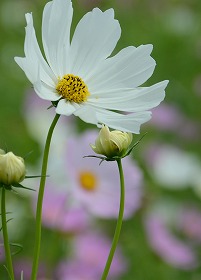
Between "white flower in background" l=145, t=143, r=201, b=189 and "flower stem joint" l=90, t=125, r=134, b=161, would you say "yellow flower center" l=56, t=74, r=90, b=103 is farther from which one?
"white flower in background" l=145, t=143, r=201, b=189

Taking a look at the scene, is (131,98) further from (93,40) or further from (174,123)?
(174,123)

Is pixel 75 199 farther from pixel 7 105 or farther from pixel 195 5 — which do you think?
pixel 195 5

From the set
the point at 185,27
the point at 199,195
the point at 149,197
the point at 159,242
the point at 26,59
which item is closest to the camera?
the point at 26,59

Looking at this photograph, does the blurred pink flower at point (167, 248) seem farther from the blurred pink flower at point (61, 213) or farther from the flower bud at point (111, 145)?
the flower bud at point (111, 145)

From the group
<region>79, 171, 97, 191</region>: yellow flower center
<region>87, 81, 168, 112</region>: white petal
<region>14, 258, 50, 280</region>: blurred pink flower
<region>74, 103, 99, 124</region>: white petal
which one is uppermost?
<region>74, 103, 99, 124</region>: white petal

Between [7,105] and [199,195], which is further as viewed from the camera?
[7,105]

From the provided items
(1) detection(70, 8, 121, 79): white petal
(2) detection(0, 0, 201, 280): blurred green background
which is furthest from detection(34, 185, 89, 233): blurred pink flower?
(1) detection(70, 8, 121, 79): white petal

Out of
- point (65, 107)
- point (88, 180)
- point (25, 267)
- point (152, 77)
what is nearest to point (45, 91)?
point (65, 107)

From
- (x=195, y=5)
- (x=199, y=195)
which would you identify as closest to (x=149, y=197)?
(x=199, y=195)

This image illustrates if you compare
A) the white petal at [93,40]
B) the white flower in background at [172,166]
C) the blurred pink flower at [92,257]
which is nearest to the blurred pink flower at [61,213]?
the blurred pink flower at [92,257]
